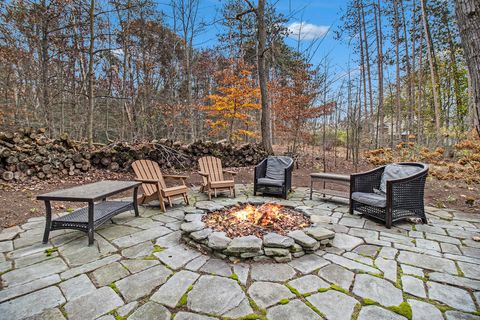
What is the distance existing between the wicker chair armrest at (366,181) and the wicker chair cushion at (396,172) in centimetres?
7

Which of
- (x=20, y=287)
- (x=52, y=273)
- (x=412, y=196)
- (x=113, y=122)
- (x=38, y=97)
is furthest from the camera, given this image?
(x=113, y=122)

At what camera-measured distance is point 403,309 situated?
1.50 metres

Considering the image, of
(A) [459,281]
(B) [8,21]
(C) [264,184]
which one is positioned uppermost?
(B) [8,21]

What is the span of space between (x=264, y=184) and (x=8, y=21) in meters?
7.19

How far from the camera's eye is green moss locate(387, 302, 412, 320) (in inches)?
57.4

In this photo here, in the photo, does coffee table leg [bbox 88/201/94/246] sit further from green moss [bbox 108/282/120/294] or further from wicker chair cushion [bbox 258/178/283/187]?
wicker chair cushion [bbox 258/178/283/187]

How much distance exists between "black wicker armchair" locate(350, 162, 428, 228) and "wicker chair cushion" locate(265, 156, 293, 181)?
1.43m

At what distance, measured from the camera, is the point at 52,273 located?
1.91 meters

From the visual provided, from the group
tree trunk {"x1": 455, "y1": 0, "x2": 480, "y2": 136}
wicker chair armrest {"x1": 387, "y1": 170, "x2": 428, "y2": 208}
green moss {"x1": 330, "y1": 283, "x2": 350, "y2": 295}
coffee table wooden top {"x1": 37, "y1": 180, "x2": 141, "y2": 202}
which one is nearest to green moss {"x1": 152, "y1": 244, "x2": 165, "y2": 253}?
coffee table wooden top {"x1": 37, "y1": 180, "x2": 141, "y2": 202}

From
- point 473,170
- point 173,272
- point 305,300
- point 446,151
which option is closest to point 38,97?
point 173,272

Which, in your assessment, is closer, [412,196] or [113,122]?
[412,196]

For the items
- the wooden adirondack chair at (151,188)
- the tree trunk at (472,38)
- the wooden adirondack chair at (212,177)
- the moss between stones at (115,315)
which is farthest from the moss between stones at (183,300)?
the wooden adirondack chair at (212,177)

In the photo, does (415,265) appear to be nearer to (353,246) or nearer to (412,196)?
(353,246)

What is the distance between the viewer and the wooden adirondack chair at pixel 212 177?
410 cm
